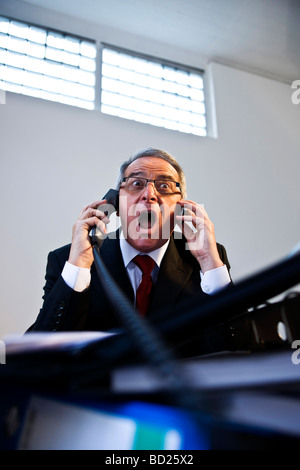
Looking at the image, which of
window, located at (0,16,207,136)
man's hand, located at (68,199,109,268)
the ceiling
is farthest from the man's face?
the ceiling

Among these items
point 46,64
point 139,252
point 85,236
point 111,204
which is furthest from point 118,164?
point 85,236

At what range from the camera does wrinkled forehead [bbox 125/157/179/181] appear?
56.6 inches

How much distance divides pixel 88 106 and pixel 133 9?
1.04 m

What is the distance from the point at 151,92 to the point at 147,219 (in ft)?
7.48

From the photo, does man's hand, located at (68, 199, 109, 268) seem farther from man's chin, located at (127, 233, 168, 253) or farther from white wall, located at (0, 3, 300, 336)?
white wall, located at (0, 3, 300, 336)

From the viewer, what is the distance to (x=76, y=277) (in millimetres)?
1054

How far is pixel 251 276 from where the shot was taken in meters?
0.32

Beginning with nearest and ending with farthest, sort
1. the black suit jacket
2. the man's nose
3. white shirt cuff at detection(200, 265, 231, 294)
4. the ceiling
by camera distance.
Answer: the black suit jacket
white shirt cuff at detection(200, 265, 231, 294)
the man's nose
the ceiling

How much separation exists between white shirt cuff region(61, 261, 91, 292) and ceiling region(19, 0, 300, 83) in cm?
289

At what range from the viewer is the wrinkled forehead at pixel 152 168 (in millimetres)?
1438

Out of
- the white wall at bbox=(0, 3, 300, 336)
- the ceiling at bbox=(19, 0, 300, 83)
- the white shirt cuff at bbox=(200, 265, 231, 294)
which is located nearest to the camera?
the white shirt cuff at bbox=(200, 265, 231, 294)

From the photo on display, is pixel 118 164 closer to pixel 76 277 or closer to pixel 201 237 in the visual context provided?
pixel 201 237
